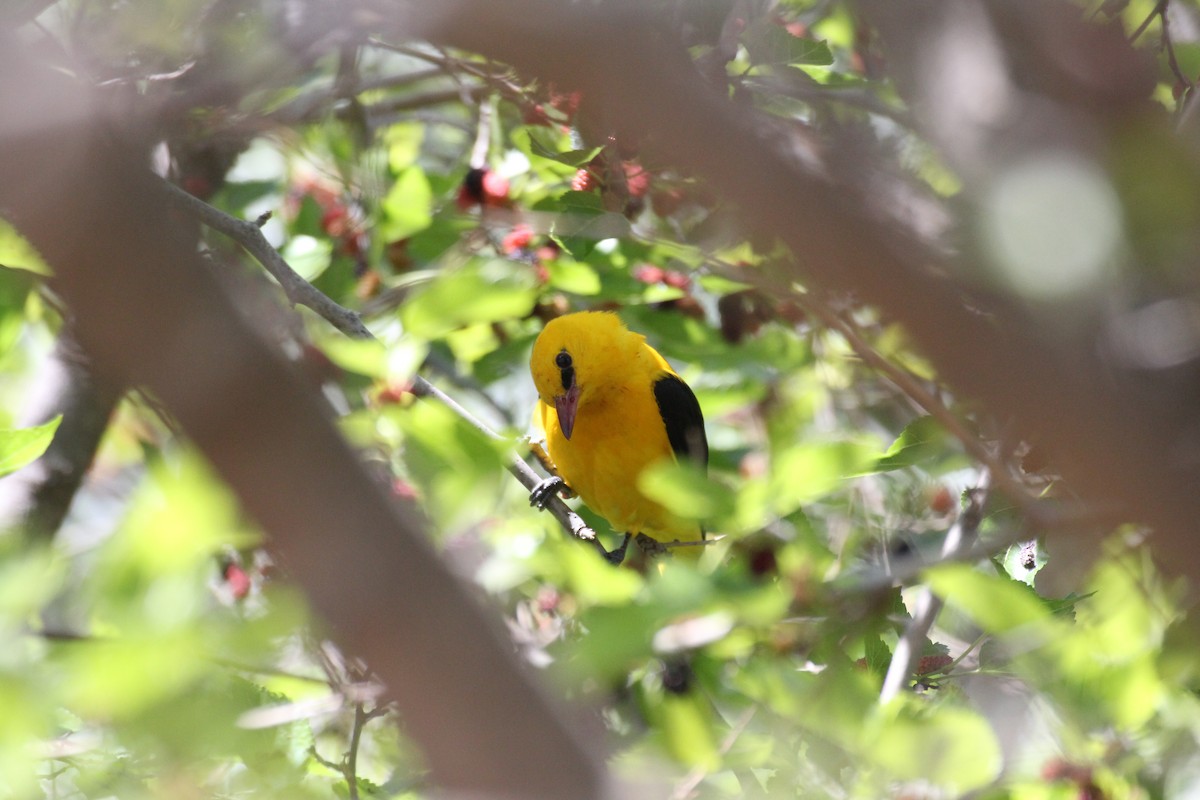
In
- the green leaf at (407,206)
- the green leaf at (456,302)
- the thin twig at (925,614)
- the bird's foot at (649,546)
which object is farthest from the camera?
the bird's foot at (649,546)

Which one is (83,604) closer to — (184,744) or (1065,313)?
(184,744)

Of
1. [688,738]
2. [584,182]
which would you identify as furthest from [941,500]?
[688,738]

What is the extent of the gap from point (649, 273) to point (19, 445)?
235 cm

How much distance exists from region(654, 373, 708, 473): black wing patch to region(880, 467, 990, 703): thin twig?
1506 mm

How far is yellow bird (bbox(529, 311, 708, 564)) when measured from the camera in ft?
13.9

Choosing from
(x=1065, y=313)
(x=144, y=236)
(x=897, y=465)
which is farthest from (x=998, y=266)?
(x=897, y=465)

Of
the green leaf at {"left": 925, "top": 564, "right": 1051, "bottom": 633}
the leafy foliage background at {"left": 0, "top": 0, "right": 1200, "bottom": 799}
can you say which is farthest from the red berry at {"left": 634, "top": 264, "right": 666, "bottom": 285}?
the green leaf at {"left": 925, "top": 564, "right": 1051, "bottom": 633}

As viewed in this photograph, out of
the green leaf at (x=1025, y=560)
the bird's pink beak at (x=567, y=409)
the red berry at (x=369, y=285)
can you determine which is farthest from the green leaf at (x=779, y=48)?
the red berry at (x=369, y=285)

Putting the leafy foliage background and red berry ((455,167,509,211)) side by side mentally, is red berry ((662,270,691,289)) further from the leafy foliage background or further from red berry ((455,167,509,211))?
red berry ((455,167,509,211))

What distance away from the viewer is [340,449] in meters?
0.79

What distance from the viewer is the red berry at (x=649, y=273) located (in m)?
4.05

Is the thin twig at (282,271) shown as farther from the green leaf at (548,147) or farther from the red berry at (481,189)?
the red berry at (481,189)

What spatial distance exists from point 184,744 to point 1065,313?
1072 mm

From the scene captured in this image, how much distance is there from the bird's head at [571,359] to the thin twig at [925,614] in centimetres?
172
